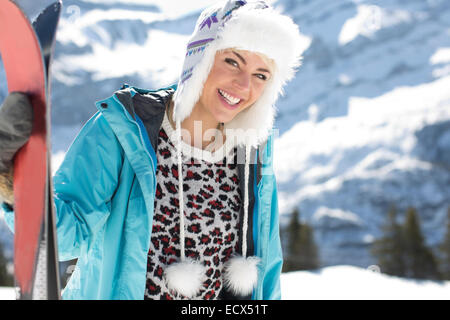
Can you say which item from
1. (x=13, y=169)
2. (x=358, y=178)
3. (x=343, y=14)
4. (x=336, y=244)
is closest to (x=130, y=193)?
(x=13, y=169)

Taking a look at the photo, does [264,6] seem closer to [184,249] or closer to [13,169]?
[184,249]

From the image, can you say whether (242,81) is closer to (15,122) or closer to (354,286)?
(15,122)

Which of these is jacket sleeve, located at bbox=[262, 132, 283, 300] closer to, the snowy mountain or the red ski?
the red ski

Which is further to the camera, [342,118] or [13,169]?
[342,118]

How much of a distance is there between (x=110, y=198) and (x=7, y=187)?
0.42 meters

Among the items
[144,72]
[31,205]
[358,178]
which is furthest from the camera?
[144,72]

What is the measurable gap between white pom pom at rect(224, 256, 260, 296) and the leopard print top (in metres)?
0.04

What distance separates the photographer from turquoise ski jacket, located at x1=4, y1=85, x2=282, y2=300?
1453 mm

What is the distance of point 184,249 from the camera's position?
164 centimetres

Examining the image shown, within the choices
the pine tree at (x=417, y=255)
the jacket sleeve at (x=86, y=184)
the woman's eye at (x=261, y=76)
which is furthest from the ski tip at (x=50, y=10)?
the pine tree at (x=417, y=255)

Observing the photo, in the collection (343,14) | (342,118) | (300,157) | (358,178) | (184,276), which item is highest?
(343,14)

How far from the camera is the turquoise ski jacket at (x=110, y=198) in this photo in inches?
57.2

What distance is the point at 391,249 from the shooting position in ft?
99.6

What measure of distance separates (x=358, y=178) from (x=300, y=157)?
13.3 m
